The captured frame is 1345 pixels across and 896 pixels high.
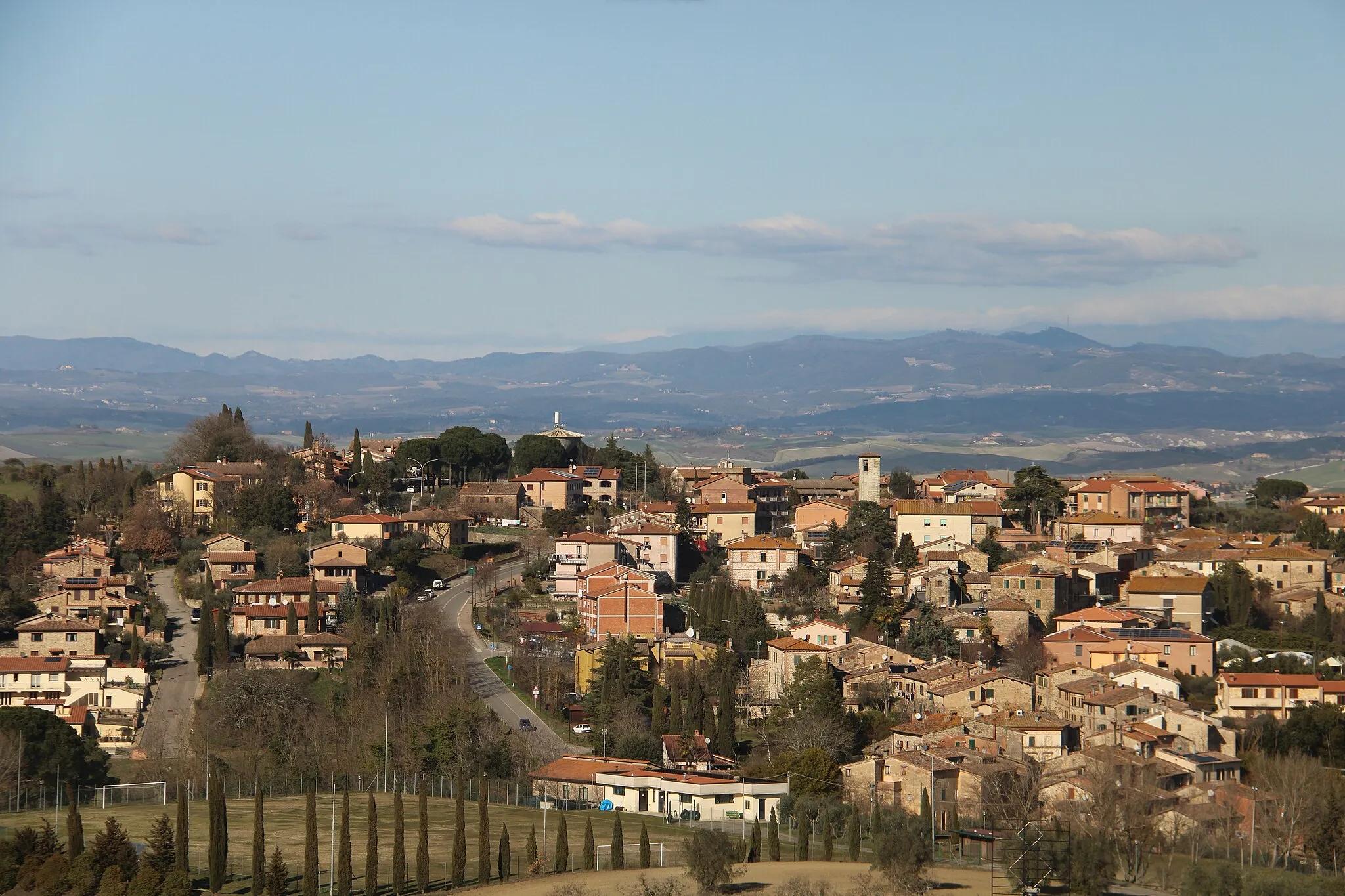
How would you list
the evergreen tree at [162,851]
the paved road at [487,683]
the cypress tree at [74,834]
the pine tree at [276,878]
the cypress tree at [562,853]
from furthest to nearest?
the paved road at [487,683], the cypress tree at [562,853], the cypress tree at [74,834], the evergreen tree at [162,851], the pine tree at [276,878]

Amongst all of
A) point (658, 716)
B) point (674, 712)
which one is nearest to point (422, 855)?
point (658, 716)

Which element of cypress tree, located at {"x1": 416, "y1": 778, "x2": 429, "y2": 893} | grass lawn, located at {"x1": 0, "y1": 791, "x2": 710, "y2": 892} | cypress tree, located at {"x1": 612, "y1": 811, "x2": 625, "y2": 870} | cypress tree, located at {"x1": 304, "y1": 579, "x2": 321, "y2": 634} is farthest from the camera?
cypress tree, located at {"x1": 304, "y1": 579, "x2": 321, "y2": 634}

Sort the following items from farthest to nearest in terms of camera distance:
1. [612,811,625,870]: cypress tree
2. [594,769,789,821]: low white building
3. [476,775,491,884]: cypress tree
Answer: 1. [594,769,789,821]: low white building
2. [612,811,625,870]: cypress tree
3. [476,775,491,884]: cypress tree

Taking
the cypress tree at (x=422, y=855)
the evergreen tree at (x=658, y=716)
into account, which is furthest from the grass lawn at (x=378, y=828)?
the evergreen tree at (x=658, y=716)

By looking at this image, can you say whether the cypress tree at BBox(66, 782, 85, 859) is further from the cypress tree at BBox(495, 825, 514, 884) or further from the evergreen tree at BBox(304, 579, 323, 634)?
the evergreen tree at BBox(304, 579, 323, 634)

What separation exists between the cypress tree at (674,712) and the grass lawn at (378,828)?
6190 mm

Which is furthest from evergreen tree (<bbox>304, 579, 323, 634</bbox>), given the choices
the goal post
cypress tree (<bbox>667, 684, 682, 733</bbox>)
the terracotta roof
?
the terracotta roof

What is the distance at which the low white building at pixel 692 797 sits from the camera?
1513 inches

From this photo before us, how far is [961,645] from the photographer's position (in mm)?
51156

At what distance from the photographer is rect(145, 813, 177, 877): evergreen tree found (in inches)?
1219

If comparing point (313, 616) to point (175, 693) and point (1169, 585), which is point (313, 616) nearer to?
point (175, 693)

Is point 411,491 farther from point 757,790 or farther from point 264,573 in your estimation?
point 757,790

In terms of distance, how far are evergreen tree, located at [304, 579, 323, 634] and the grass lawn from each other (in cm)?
1412

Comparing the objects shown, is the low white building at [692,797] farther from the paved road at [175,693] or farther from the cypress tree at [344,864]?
the paved road at [175,693]
